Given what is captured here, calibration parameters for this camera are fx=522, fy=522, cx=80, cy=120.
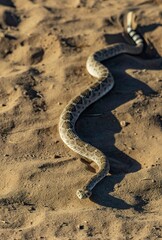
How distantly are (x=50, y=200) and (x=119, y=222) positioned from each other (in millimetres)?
949

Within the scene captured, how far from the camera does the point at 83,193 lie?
20.7 ft

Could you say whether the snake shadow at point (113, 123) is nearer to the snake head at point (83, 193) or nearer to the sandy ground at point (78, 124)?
the sandy ground at point (78, 124)

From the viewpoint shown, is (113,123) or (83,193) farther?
(113,123)

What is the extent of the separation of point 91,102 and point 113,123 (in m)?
0.66

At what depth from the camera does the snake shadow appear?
21.6ft

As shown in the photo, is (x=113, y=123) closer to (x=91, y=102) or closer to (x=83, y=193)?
(x=91, y=102)

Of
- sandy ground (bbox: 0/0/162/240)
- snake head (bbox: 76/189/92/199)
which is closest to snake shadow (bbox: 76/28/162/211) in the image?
sandy ground (bbox: 0/0/162/240)

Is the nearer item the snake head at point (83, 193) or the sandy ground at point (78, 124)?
the sandy ground at point (78, 124)

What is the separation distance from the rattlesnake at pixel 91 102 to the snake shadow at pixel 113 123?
0.36 feet

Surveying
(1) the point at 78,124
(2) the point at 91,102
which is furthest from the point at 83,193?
(2) the point at 91,102

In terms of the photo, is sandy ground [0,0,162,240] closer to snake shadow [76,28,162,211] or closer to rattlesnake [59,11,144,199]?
snake shadow [76,28,162,211]

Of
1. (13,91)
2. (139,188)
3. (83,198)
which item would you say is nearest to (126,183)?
(139,188)

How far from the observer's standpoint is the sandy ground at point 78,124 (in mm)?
6012

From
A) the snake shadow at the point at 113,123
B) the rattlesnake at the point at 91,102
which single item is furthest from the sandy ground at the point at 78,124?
the rattlesnake at the point at 91,102
